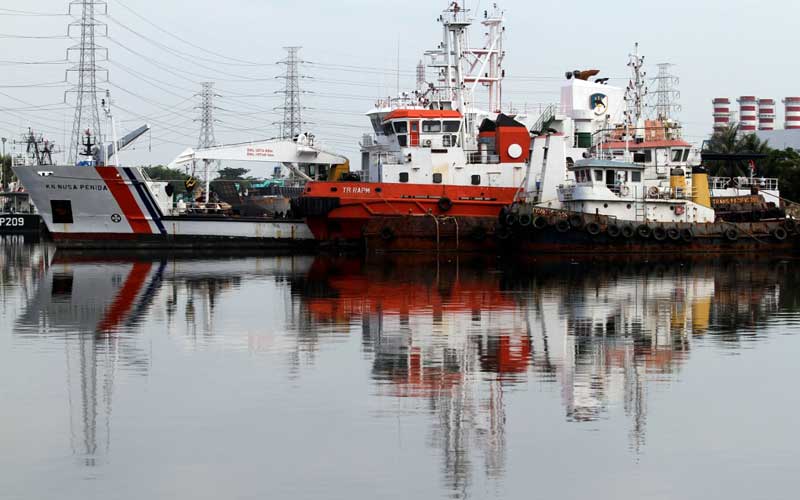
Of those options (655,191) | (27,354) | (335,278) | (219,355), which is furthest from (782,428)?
(655,191)

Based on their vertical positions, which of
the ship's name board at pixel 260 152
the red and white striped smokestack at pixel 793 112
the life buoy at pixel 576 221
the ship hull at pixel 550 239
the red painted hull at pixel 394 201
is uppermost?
the red and white striped smokestack at pixel 793 112

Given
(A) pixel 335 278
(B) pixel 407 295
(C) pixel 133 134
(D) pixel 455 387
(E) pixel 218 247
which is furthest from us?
(C) pixel 133 134

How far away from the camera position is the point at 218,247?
42469 mm

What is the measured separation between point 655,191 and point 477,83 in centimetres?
855

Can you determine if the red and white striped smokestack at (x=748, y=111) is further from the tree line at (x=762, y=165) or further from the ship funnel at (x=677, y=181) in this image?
the ship funnel at (x=677, y=181)

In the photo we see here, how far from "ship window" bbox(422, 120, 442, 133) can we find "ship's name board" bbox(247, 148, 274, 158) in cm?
676

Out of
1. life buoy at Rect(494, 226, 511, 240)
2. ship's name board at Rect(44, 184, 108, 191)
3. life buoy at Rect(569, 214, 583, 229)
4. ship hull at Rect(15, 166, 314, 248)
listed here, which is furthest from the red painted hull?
ship's name board at Rect(44, 184, 108, 191)

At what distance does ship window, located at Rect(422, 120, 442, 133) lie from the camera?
1574 inches

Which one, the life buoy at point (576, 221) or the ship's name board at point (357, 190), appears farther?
the ship's name board at point (357, 190)

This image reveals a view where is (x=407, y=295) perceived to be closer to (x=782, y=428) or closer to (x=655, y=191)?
(x=782, y=428)

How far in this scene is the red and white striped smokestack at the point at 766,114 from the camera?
110250mm

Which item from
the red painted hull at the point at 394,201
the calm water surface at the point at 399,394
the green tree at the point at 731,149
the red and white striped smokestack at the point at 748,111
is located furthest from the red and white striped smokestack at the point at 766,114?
the calm water surface at the point at 399,394

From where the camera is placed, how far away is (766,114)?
111m

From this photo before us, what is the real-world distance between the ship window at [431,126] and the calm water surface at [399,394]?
1474 cm
